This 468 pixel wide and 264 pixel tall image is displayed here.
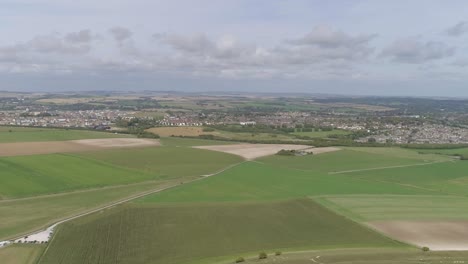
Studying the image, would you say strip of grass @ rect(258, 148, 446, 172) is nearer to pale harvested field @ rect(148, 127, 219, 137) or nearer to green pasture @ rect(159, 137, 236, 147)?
green pasture @ rect(159, 137, 236, 147)

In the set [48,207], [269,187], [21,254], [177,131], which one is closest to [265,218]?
[269,187]

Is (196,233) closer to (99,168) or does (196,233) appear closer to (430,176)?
(99,168)

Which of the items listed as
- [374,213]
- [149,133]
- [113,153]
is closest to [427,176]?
[374,213]

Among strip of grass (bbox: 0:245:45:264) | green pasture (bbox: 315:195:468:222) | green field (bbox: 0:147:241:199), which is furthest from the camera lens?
green field (bbox: 0:147:241:199)

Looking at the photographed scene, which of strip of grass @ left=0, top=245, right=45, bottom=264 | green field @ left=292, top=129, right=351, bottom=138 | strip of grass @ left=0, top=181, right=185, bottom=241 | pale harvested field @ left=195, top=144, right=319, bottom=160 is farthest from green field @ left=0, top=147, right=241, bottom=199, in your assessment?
green field @ left=292, top=129, right=351, bottom=138

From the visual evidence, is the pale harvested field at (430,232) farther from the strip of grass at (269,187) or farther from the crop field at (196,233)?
the strip of grass at (269,187)

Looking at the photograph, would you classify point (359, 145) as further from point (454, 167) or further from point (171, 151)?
point (171, 151)

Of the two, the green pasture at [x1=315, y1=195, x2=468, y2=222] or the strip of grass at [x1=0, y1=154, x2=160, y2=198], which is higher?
the green pasture at [x1=315, y1=195, x2=468, y2=222]
